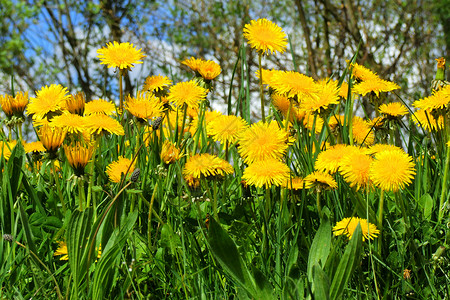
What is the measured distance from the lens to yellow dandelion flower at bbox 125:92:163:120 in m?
1.67

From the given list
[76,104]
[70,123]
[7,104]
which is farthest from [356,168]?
[7,104]

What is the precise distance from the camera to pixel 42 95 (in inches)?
68.8

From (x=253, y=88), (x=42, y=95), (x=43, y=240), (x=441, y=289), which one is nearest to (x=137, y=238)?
(x=43, y=240)

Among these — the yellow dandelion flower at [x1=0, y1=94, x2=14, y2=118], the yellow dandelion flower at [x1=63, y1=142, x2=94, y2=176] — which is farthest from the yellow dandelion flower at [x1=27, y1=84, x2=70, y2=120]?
the yellow dandelion flower at [x1=63, y1=142, x2=94, y2=176]

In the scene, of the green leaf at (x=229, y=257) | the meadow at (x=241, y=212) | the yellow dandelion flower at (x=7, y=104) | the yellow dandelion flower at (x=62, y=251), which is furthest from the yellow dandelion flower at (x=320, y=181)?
the yellow dandelion flower at (x=7, y=104)

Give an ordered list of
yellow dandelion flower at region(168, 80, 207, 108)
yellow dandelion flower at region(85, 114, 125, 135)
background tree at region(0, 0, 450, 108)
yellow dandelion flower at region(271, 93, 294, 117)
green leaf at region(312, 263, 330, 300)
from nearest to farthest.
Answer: green leaf at region(312, 263, 330, 300), yellow dandelion flower at region(85, 114, 125, 135), yellow dandelion flower at region(168, 80, 207, 108), yellow dandelion flower at region(271, 93, 294, 117), background tree at region(0, 0, 450, 108)

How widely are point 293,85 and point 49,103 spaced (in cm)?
80

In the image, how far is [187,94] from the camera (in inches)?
64.6

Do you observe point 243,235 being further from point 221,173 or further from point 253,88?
point 253,88

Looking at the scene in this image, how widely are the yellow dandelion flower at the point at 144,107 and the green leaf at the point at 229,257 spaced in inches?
24.7

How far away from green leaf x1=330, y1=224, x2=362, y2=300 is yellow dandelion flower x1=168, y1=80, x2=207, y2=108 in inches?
28.3

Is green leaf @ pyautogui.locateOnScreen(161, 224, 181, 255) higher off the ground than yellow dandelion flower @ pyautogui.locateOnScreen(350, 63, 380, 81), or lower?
lower

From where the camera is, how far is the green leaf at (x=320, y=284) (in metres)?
1.04

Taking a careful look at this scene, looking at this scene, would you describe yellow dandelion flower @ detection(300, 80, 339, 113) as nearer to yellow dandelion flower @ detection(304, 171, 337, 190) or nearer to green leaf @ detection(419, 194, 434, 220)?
yellow dandelion flower @ detection(304, 171, 337, 190)
